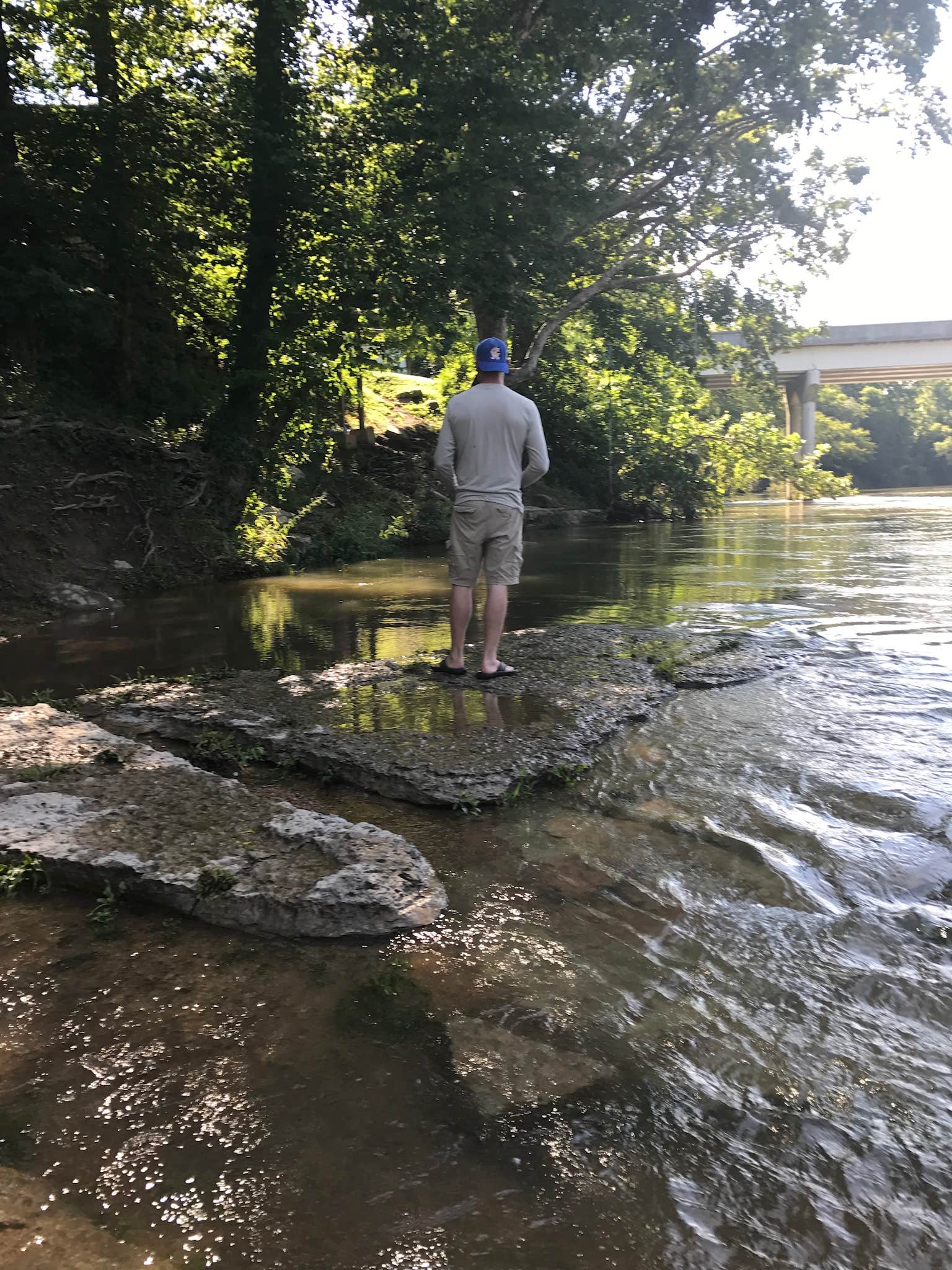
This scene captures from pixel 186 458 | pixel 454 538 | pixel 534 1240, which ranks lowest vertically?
pixel 534 1240

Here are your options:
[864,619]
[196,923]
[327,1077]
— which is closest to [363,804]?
[196,923]

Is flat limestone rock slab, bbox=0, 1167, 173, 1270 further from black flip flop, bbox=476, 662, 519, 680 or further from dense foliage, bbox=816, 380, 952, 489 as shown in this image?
dense foliage, bbox=816, 380, 952, 489

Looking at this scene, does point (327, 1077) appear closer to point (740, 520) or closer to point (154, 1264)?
point (154, 1264)

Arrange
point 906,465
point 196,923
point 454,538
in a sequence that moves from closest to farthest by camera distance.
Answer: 1. point 196,923
2. point 454,538
3. point 906,465

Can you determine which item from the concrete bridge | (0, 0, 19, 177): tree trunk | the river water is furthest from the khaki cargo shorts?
the concrete bridge

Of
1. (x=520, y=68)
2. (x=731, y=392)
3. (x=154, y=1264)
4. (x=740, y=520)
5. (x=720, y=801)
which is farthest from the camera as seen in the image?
(x=731, y=392)

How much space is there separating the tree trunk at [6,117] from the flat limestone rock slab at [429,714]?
9.46 meters

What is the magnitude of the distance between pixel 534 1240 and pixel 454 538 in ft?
14.3

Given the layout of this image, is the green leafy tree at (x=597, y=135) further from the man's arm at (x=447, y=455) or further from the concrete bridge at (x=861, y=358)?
the concrete bridge at (x=861, y=358)

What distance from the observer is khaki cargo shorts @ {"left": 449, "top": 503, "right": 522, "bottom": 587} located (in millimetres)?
5422

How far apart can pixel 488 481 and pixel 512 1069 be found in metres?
3.94

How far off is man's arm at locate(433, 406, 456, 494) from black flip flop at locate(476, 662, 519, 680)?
3.77 feet

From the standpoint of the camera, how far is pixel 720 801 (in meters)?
3.32

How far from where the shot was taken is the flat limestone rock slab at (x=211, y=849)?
2529 millimetres
